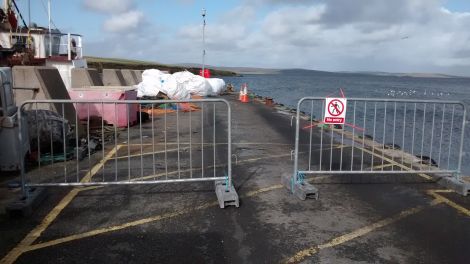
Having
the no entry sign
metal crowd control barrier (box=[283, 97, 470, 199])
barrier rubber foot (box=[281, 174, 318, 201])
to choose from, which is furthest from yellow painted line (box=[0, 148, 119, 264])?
the no entry sign

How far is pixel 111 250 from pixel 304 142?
7.91m

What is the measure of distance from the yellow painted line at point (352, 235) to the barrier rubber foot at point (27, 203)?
12.0 ft

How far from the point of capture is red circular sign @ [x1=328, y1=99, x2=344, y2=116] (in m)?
7.11

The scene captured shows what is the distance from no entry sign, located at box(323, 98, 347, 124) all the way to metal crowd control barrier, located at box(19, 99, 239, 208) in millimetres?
1758

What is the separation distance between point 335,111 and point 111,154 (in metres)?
5.26

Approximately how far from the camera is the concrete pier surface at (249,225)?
4727 millimetres

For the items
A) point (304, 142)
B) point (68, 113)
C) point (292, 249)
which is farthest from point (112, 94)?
point (292, 249)

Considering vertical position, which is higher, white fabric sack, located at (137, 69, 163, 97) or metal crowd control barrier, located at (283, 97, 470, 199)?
white fabric sack, located at (137, 69, 163, 97)

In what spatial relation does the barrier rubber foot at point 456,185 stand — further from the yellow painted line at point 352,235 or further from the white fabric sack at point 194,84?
the white fabric sack at point 194,84

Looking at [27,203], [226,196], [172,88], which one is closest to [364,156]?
[226,196]

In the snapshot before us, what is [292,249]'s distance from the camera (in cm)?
488

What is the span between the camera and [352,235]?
532 centimetres

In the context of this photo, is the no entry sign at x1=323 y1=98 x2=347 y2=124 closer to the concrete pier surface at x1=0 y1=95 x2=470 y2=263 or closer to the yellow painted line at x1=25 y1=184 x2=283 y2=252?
the concrete pier surface at x1=0 y1=95 x2=470 y2=263

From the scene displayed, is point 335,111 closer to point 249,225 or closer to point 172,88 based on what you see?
point 249,225
